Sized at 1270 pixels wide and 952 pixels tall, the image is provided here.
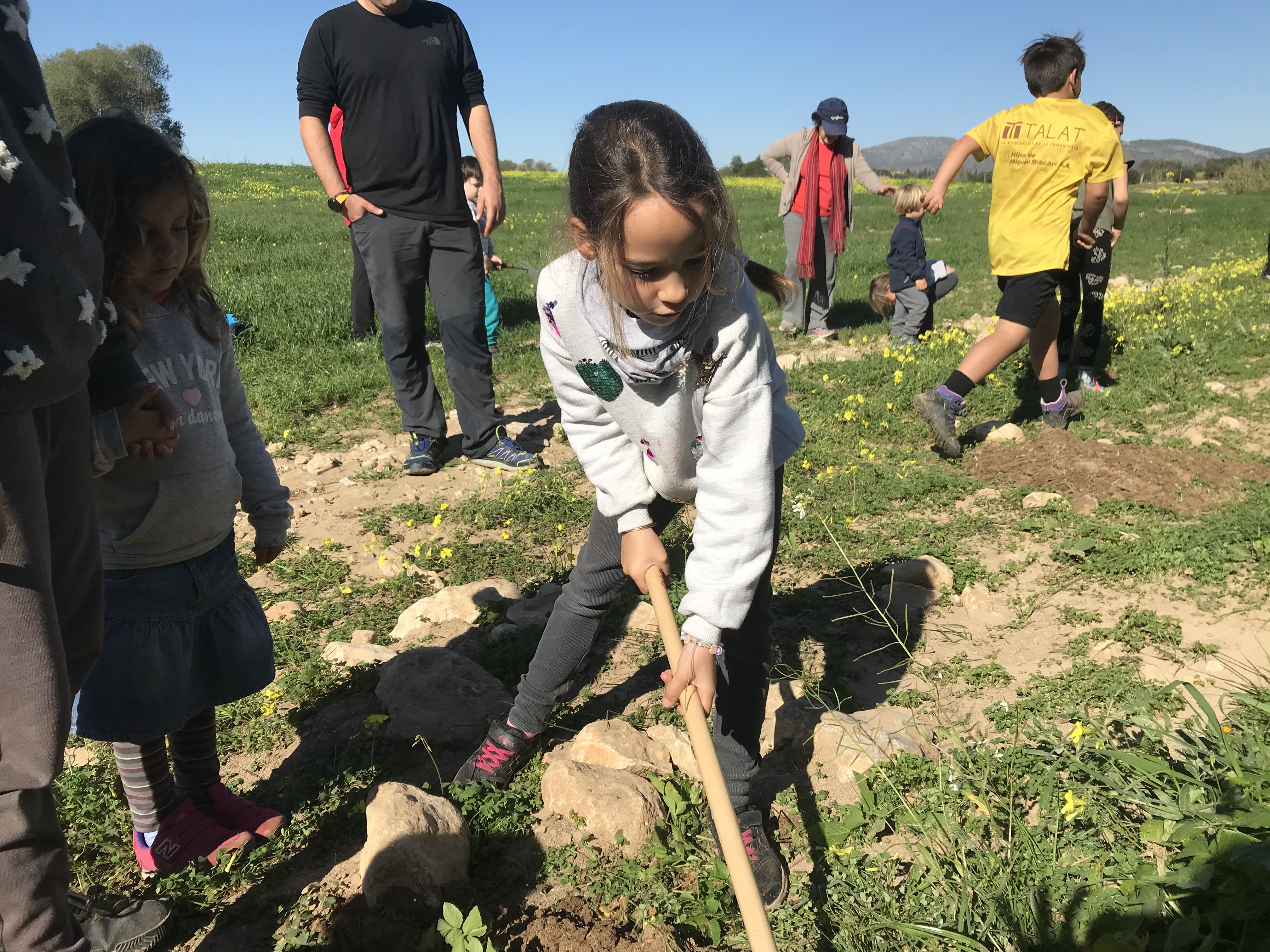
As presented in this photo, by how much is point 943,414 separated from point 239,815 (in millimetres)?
3816

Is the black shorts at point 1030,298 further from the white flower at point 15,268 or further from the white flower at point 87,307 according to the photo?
the white flower at point 15,268

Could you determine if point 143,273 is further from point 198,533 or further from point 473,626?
point 473,626

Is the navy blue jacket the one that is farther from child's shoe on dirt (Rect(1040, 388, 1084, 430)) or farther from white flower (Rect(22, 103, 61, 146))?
white flower (Rect(22, 103, 61, 146))

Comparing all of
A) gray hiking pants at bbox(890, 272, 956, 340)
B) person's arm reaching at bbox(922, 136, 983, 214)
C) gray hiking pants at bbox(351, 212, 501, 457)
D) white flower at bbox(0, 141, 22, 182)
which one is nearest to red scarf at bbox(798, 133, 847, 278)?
gray hiking pants at bbox(890, 272, 956, 340)

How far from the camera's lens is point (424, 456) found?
4.76 metres

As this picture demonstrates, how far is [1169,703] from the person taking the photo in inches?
97.4

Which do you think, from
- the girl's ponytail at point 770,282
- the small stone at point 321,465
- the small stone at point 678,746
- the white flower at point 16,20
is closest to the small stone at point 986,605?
the small stone at point 678,746

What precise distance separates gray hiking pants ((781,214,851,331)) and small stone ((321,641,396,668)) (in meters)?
5.68

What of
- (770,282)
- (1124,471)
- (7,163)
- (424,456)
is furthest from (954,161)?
(7,163)

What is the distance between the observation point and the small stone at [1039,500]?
3.94 metres

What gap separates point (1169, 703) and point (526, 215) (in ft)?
54.6

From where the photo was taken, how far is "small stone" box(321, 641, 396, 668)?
118 inches

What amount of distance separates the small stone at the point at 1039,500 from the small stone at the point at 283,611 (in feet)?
10.3

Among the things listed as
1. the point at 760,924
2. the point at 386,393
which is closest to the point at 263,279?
the point at 386,393
